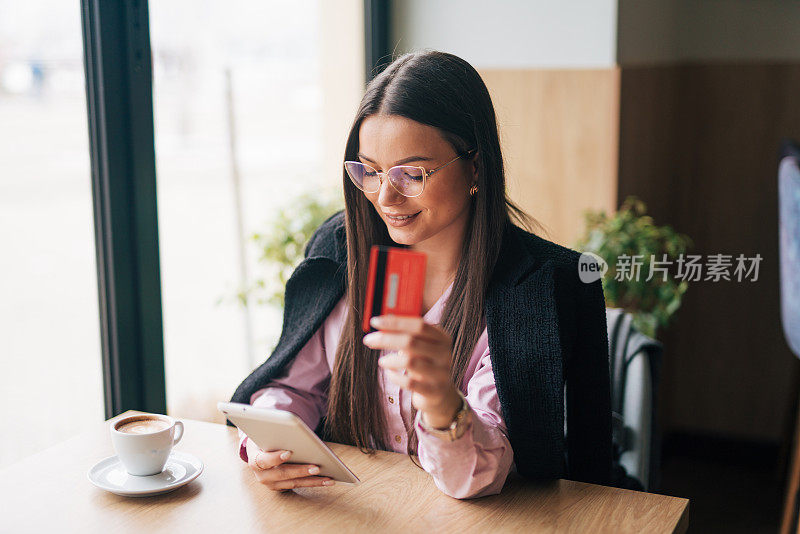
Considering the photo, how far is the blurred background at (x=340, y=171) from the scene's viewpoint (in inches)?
71.8

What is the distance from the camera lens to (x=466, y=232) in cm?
147

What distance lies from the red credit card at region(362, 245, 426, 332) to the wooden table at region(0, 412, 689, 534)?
33cm

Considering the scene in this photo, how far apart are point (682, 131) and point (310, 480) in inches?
104

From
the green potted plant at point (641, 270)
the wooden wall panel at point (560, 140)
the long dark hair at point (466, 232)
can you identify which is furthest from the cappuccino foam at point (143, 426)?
the wooden wall panel at point (560, 140)

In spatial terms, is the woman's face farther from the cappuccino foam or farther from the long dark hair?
the cappuccino foam

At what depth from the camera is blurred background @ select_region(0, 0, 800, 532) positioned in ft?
5.98

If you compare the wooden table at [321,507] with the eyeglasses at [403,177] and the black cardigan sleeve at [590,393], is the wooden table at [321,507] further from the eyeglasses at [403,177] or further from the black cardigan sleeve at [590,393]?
the eyeglasses at [403,177]

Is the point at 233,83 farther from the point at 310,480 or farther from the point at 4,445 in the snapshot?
the point at 310,480

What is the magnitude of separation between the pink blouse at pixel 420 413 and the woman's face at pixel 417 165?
0.51ft

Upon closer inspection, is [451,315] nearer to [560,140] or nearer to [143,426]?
[143,426]

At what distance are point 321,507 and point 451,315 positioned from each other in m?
0.41

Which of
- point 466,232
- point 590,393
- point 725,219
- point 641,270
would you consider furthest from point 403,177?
point 725,219

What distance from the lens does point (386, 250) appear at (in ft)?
3.16

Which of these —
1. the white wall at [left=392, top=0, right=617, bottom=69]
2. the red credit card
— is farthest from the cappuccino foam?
the white wall at [left=392, top=0, right=617, bottom=69]
